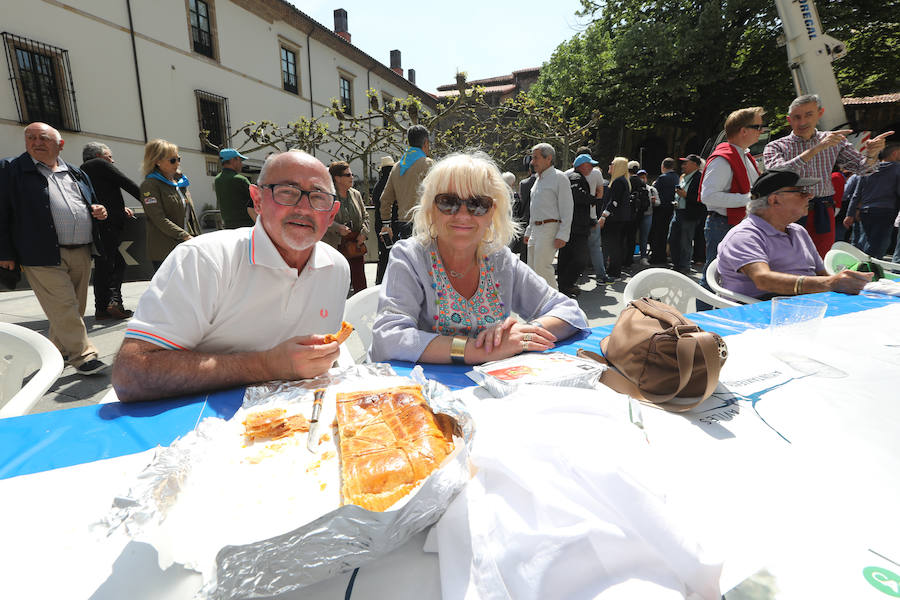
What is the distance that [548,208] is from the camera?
535cm

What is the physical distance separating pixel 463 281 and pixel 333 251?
27.1 inches

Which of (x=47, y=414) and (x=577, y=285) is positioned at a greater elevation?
(x=47, y=414)

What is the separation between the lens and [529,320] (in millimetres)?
2164

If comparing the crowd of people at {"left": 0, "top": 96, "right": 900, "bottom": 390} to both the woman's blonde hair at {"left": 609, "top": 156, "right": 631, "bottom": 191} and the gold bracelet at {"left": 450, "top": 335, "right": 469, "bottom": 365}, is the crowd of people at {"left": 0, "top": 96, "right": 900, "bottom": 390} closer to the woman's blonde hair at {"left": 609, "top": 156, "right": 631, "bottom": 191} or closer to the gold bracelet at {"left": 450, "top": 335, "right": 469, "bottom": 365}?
the gold bracelet at {"left": 450, "top": 335, "right": 469, "bottom": 365}

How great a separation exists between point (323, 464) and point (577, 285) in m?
6.33

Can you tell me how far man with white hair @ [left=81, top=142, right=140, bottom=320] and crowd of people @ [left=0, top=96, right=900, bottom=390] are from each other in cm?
2

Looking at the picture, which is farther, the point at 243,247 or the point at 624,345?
the point at 243,247

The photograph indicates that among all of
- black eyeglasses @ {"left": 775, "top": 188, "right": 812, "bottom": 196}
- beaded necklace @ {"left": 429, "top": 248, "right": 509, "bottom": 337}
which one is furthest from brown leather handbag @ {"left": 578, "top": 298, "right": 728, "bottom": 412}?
black eyeglasses @ {"left": 775, "top": 188, "right": 812, "bottom": 196}

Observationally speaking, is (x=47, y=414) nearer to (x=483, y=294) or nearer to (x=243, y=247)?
(x=243, y=247)

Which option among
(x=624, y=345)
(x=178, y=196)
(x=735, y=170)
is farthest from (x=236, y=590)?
(x=178, y=196)

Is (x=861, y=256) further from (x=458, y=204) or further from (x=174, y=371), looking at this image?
(x=174, y=371)

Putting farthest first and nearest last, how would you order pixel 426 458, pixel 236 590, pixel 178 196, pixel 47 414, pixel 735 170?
1. pixel 178 196
2. pixel 735 170
3. pixel 47 414
4. pixel 426 458
5. pixel 236 590

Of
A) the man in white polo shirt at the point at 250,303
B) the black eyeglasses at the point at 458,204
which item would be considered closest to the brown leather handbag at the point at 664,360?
the black eyeglasses at the point at 458,204

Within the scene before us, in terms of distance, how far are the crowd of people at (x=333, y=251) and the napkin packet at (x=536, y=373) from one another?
0.62 feet
